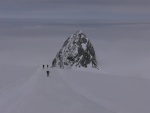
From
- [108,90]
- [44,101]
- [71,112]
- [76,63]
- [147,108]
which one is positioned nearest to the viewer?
[71,112]

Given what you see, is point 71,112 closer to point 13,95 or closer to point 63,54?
point 13,95

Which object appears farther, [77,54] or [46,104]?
[77,54]

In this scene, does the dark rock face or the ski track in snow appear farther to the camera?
the dark rock face

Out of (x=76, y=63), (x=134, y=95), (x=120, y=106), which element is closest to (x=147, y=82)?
(x=134, y=95)

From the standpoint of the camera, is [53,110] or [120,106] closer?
[53,110]

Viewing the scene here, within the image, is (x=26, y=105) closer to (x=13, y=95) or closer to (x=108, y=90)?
(x=13, y=95)

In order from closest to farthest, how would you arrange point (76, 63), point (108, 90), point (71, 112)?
point (71, 112) → point (108, 90) → point (76, 63)

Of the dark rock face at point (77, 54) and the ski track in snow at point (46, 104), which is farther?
the dark rock face at point (77, 54)

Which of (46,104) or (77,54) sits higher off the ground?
(77,54)
